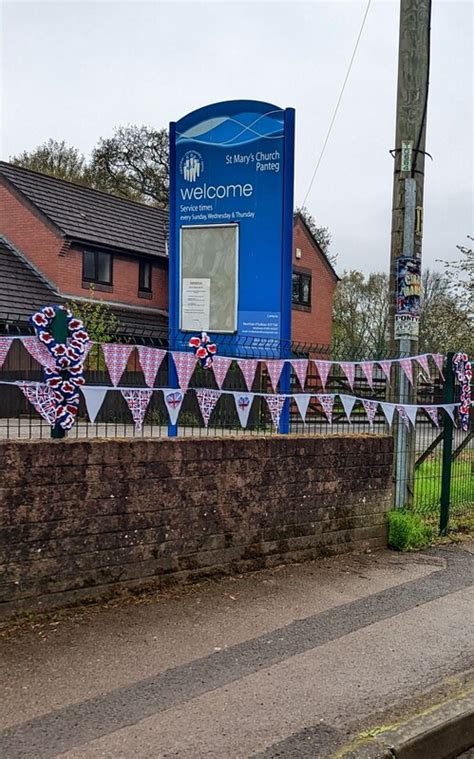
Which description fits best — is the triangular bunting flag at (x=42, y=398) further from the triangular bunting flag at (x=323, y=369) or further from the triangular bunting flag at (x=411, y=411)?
the triangular bunting flag at (x=411, y=411)

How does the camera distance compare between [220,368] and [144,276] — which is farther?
[144,276]

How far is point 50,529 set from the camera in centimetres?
491

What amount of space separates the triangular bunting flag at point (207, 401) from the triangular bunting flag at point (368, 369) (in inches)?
76.9

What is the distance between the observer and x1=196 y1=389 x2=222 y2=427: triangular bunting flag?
6191 mm

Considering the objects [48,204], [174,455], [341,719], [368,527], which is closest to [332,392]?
[368,527]

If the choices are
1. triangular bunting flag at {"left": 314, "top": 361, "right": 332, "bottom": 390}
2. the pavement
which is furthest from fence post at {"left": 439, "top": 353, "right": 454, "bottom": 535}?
the pavement

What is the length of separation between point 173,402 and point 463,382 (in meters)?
4.01

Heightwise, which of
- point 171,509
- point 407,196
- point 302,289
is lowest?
point 171,509

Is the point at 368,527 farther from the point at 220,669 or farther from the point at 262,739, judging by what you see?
the point at 262,739

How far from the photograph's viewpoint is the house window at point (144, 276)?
81.8 feet

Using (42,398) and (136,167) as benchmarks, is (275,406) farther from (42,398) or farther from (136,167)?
(136,167)

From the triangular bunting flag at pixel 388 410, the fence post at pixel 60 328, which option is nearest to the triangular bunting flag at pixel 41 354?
the fence post at pixel 60 328

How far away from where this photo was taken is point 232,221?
9398 millimetres

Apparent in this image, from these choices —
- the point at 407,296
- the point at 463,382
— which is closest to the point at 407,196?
the point at 407,296
